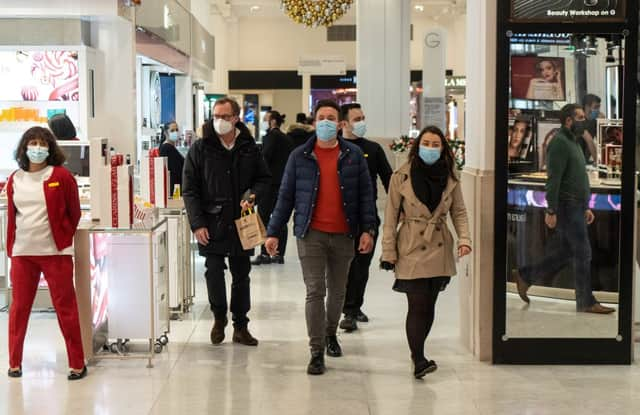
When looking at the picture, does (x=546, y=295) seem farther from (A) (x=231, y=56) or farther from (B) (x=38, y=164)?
(A) (x=231, y=56)

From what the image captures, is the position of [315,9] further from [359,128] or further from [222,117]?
[222,117]

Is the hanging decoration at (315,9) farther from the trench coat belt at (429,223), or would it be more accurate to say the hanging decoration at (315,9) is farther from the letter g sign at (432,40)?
the trench coat belt at (429,223)

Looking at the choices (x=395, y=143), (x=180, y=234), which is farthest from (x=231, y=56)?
(x=180, y=234)

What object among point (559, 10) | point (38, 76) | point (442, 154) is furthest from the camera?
point (38, 76)

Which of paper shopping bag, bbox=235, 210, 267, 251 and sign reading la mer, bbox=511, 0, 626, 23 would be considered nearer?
sign reading la mer, bbox=511, 0, 626, 23

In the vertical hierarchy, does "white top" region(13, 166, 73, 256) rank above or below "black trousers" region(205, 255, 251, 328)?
above

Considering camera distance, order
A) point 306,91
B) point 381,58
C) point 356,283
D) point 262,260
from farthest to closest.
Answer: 1. point 306,91
2. point 381,58
3. point 262,260
4. point 356,283

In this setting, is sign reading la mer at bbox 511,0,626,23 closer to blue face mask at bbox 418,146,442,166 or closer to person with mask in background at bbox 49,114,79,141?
blue face mask at bbox 418,146,442,166

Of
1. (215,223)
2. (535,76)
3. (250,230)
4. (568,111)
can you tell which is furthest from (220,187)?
(568,111)

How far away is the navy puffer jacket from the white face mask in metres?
0.72

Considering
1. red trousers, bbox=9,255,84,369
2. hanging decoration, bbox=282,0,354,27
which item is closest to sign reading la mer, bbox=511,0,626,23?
red trousers, bbox=9,255,84,369

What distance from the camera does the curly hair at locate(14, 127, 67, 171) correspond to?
A: 5.50 meters

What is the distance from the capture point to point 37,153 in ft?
17.9

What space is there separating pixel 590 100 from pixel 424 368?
185cm
